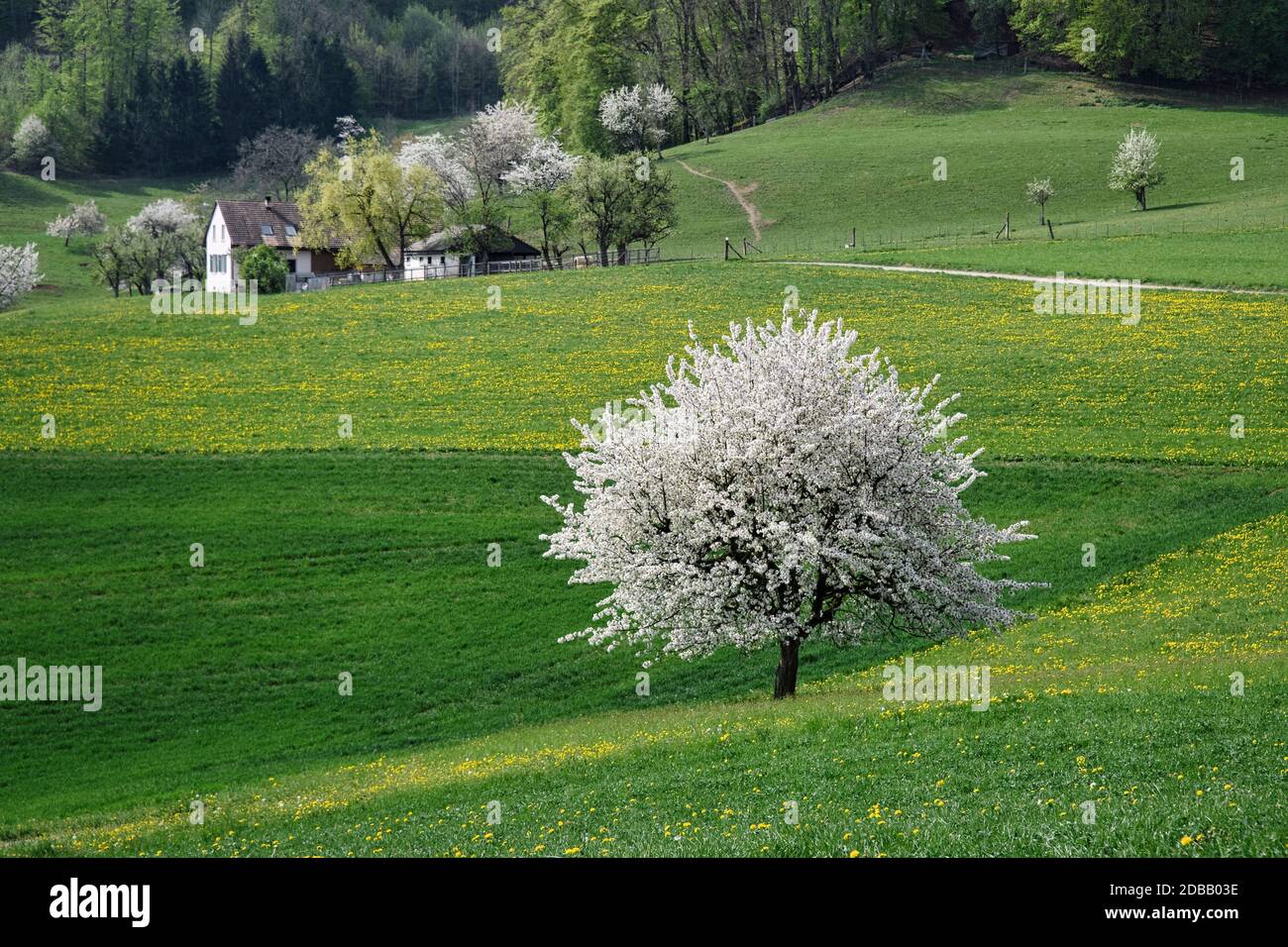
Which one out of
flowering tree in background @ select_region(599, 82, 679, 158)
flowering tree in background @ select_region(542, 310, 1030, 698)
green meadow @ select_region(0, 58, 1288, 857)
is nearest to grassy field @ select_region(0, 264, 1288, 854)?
green meadow @ select_region(0, 58, 1288, 857)

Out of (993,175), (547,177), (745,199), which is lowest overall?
(745,199)

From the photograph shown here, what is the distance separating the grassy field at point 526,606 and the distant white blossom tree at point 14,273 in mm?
30537

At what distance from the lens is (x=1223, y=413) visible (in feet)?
153

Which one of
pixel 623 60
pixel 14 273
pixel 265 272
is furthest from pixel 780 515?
pixel 623 60

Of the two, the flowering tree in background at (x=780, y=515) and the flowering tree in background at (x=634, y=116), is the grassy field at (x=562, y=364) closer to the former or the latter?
the flowering tree in background at (x=780, y=515)

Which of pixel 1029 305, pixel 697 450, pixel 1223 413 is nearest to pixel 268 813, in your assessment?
pixel 697 450

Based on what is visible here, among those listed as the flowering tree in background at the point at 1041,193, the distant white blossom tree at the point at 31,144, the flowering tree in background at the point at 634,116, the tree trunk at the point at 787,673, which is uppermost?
the distant white blossom tree at the point at 31,144

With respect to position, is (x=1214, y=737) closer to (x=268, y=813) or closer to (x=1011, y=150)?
(x=268, y=813)

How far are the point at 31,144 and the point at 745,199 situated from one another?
343 ft

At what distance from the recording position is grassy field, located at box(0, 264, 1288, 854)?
16.2 meters

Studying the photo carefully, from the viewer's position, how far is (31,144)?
160000 millimetres

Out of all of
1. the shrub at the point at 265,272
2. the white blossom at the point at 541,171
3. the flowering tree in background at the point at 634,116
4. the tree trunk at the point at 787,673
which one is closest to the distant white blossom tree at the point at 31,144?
the white blossom at the point at 541,171

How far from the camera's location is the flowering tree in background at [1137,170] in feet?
317

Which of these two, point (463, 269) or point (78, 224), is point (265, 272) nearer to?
point (463, 269)
